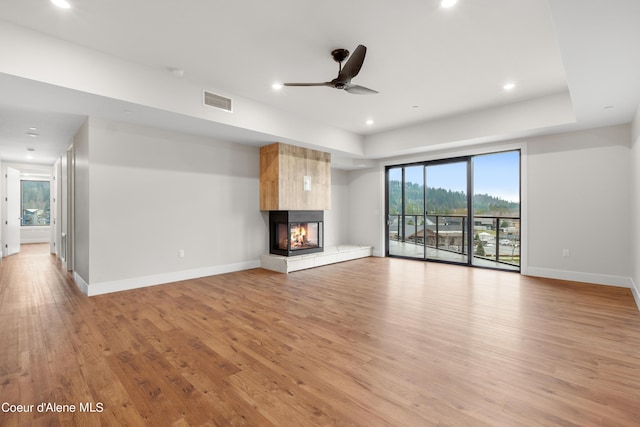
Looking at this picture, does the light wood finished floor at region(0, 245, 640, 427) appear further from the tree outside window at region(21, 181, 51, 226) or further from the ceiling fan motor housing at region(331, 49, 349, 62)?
the tree outside window at region(21, 181, 51, 226)

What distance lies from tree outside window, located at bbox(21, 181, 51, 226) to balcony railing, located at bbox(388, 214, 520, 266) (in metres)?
12.8

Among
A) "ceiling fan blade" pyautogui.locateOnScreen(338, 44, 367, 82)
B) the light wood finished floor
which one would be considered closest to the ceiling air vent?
"ceiling fan blade" pyautogui.locateOnScreen(338, 44, 367, 82)

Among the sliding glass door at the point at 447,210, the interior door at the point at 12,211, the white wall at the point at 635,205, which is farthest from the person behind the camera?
the interior door at the point at 12,211

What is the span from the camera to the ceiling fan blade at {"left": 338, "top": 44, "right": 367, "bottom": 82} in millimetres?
2832

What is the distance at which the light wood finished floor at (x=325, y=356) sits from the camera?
1749 millimetres

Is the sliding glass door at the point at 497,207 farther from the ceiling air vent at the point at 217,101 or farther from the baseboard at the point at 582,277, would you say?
the ceiling air vent at the point at 217,101

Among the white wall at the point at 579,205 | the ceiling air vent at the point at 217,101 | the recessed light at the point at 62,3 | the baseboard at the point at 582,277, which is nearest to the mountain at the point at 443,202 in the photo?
the white wall at the point at 579,205

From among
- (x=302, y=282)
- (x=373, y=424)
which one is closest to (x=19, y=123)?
(x=302, y=282)

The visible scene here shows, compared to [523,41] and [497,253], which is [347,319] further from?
[497,253]

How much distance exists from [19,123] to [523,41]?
283 inches

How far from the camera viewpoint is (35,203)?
10820 millimetres

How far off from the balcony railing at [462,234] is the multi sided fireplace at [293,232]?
7.46ft

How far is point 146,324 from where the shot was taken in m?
3.11

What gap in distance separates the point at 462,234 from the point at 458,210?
0.59 m
